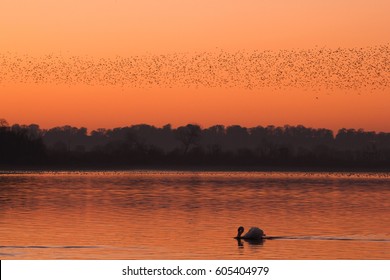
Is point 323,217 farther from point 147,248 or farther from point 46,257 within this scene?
point 46,257

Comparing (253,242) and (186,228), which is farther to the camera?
(186,228)

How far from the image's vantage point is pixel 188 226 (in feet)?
163

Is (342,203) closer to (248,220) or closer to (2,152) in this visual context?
(248,220)

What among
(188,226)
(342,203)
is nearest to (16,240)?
(188,226)

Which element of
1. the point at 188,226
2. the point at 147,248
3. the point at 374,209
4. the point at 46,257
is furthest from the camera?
the point at 374,209

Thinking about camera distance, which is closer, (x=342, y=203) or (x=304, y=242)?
(x=304, y=242)

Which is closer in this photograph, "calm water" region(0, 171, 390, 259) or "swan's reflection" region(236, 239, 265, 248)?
"calm water" region(0, 171, 390, 259)

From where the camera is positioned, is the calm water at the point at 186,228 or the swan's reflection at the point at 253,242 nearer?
the calm water at the point at 186,228
